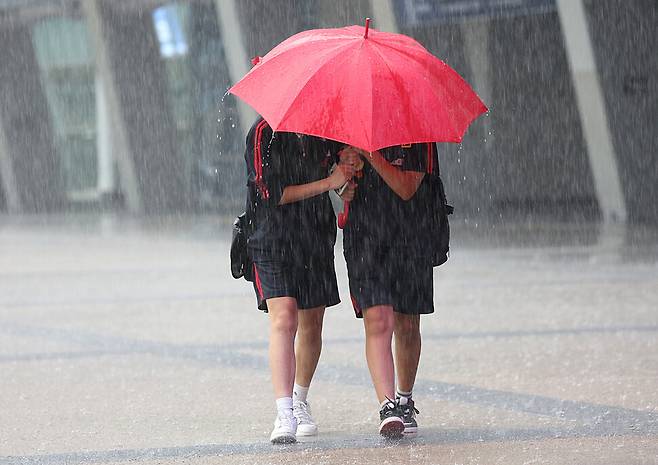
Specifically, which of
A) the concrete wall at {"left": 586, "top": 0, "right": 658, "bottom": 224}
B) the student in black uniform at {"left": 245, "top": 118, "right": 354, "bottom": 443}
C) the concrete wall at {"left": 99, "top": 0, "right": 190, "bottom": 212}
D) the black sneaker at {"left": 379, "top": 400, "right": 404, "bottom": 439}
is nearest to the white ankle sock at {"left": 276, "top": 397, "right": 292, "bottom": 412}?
the student in black uniform at {"left": 245, "top": 118, "right": 354, "bottom": 443}

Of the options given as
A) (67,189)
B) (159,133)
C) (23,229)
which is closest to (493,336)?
(23,229)

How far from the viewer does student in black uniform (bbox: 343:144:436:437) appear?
206 inches

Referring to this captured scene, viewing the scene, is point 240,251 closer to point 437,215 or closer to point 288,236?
point 288,236

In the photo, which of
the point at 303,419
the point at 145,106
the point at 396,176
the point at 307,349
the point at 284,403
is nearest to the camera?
the point at 396,176

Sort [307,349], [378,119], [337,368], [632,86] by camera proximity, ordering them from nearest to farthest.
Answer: [378,119], [307,349], [337,368], [632,86]

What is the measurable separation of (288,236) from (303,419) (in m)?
0.77

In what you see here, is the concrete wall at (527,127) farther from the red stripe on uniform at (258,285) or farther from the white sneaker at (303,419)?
the red stripe on uniform at (258,285)

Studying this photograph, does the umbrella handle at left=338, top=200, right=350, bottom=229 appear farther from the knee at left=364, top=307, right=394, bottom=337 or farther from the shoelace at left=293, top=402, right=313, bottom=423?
the shoelace at left=293, top=402, right=313, bottom=423

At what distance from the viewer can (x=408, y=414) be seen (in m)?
5.47

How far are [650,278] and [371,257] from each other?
600 cm

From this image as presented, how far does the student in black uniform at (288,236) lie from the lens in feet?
17.2

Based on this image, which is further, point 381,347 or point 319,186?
point 381,347

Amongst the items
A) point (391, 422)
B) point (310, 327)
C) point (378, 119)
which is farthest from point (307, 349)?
point (378, 119)

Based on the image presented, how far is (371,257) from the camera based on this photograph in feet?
17.5
